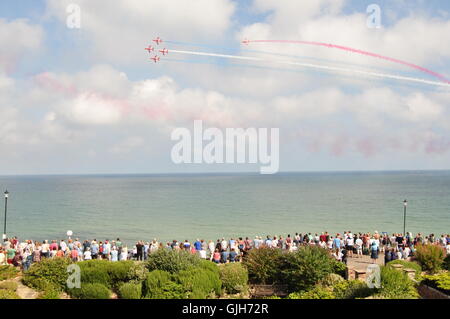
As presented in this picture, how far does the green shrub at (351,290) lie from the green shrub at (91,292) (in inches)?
354

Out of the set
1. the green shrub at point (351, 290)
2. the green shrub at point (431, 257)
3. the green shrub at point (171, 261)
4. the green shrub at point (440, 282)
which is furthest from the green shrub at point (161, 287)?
the green shrub at point (431, 257)

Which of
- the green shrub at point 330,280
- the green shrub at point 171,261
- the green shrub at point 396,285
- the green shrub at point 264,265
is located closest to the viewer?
the green shrub at point 396,285

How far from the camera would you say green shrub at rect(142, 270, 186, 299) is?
54.6 ft

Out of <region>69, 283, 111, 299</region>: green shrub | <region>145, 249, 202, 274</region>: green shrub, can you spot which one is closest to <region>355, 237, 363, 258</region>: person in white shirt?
<region>145, 249, 202, 274</region>: green shrub

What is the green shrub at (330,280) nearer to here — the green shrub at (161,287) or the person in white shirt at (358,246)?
the green shrub at (161,287)

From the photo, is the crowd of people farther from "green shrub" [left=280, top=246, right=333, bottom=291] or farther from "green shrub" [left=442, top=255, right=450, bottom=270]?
"green shrub" [left=280, top=246, right=333, bottom=291]

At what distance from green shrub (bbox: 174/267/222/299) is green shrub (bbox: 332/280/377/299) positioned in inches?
184

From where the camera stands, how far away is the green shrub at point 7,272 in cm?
1786

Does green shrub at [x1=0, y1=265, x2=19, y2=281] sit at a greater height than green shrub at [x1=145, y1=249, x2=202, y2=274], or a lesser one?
lesser

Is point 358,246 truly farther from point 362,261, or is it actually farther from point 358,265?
point 358,265

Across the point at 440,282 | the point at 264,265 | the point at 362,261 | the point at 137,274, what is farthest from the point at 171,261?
the point at 440,282

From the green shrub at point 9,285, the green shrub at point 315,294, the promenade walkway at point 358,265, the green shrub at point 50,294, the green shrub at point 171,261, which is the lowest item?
the green shrub at point 50,294
